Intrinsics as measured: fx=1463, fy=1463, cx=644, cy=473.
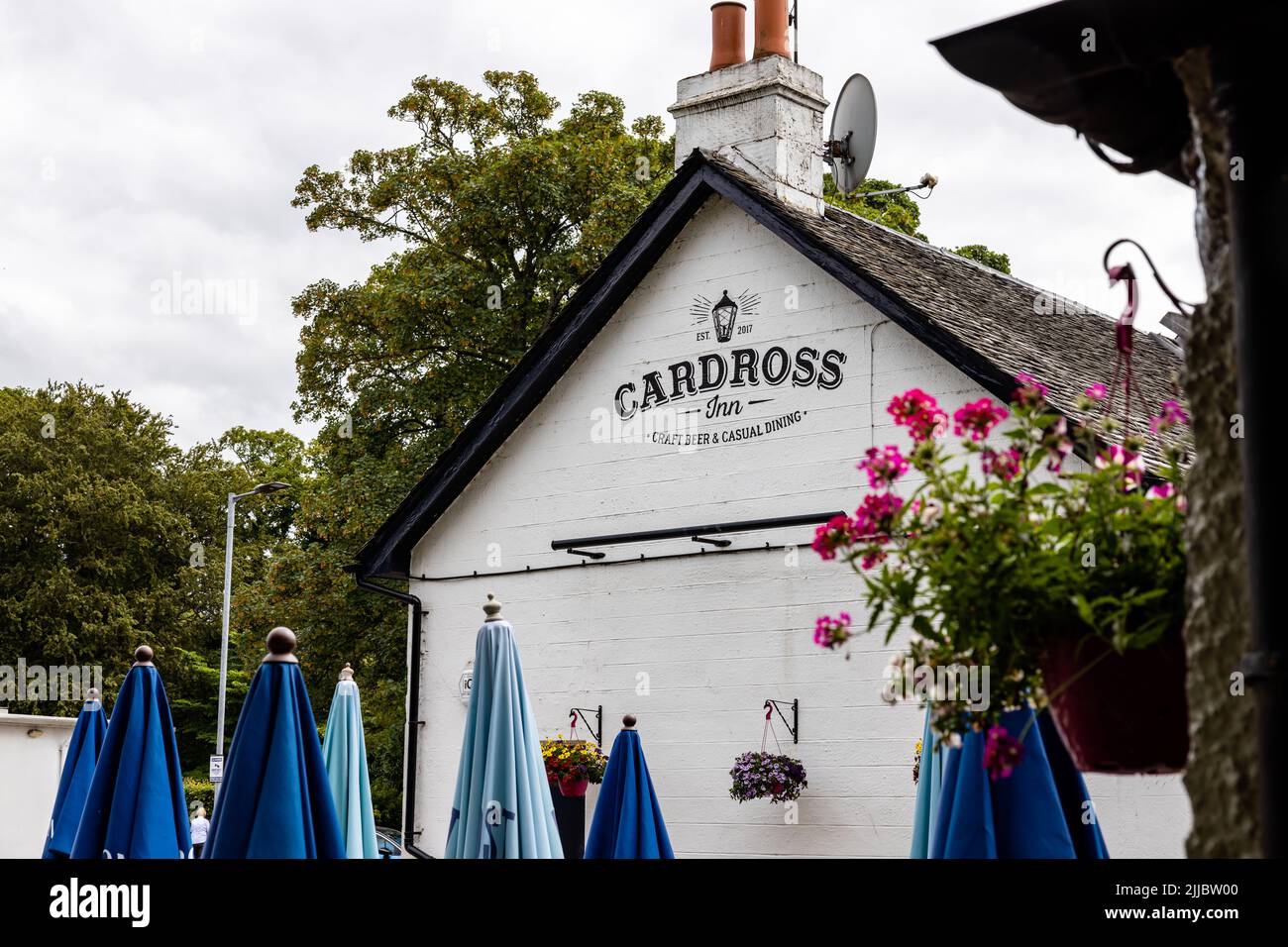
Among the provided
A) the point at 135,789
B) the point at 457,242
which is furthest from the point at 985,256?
the point at 135,789

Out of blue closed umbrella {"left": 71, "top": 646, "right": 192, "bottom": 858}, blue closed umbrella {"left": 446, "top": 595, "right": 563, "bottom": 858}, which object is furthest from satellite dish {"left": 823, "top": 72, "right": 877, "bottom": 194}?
blue closed umbrella {"left": 71, "top": 646, "right": 192, "bottom": 858}

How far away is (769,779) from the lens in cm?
1269

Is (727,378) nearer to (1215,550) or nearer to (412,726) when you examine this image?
(412,726)

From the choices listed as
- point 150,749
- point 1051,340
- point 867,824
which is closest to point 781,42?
point 1051,340

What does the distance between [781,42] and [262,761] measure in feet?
38.6

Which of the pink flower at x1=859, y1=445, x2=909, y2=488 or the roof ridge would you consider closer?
the pink flower at x1=859, y1=445, x2=909, y2=488

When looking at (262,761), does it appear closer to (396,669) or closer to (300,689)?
(300,689)

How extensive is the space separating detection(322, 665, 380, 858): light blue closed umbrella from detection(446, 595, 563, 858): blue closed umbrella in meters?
1.38

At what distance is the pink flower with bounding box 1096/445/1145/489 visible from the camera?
3.22 metres

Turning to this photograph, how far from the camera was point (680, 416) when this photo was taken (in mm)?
14484

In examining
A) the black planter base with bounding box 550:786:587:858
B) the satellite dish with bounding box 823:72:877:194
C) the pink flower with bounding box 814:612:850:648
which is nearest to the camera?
the pink flower with bounding box 814:612:850:648

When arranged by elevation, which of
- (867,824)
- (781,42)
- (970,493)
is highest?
(781,42)

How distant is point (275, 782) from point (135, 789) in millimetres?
2678

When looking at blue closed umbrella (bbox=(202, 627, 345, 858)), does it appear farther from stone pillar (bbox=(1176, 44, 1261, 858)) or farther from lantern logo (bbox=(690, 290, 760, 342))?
lantern logo (bbox=(690, 290, 760, 342))
